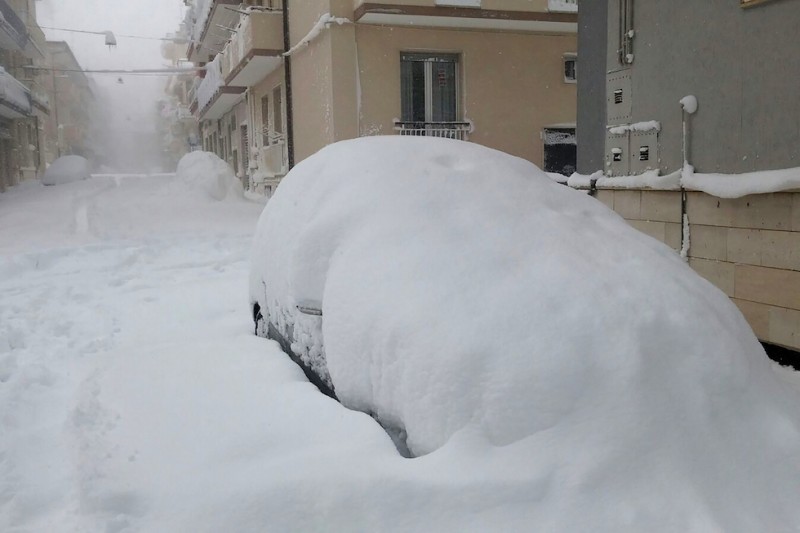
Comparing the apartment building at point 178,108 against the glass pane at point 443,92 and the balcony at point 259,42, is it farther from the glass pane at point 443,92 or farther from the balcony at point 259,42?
the glass pane at point 443,92

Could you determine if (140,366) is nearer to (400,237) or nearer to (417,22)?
(400,237)

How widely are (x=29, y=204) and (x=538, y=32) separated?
12269 millimetres

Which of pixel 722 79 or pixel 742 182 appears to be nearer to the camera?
pixel 742 182

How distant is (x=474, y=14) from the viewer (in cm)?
1319

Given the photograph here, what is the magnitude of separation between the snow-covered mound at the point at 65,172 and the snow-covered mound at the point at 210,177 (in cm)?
1045

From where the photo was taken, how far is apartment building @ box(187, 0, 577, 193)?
13.3 metres

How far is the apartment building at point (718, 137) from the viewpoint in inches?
178

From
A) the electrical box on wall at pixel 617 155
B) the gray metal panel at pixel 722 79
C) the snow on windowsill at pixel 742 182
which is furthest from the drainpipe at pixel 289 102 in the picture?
the snow on windowsill at pixel 742 182

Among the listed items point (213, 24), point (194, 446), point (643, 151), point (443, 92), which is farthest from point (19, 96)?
point (194, 446)

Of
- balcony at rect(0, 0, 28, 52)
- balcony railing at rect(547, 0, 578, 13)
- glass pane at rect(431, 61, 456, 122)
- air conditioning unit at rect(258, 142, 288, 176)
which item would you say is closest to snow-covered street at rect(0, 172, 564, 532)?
glass pane at rect(431, 61, 456, 122)

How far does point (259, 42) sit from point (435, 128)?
201 inches

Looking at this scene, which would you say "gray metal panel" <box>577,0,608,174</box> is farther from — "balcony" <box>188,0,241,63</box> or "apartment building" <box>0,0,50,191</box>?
"apartment building" <box>0,0,50,191</box>

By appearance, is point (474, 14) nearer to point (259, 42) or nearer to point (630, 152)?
point (259, 42)

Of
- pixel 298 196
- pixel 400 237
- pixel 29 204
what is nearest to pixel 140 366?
pixel 298 196
